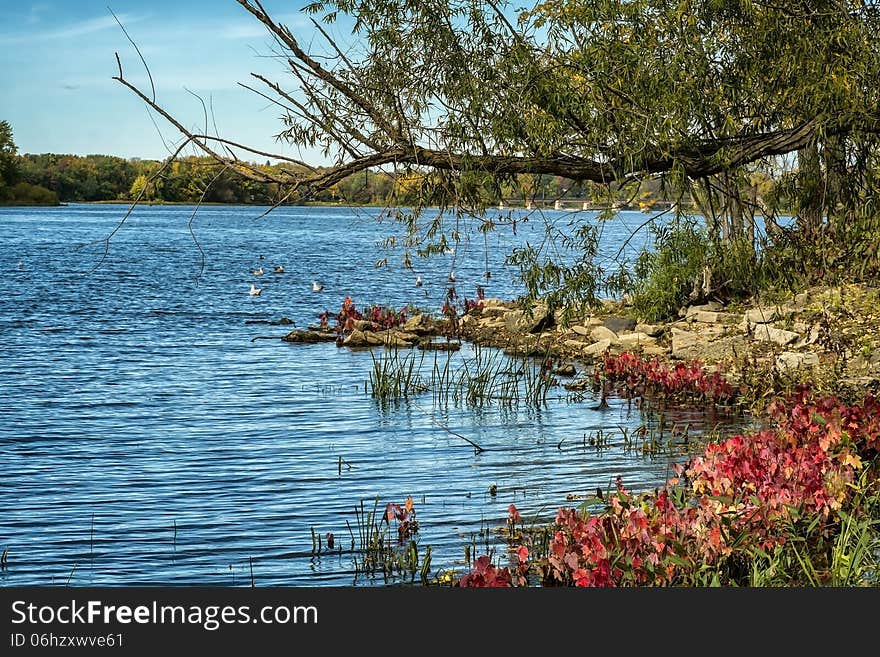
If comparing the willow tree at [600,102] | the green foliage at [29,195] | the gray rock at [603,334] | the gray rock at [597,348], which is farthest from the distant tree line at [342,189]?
the green foliage at [29,195]

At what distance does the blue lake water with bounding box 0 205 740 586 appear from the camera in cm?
1005

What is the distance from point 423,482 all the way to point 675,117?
5.31 meters

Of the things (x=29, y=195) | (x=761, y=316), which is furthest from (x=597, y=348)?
(x=29, y=195)

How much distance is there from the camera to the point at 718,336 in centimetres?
1978

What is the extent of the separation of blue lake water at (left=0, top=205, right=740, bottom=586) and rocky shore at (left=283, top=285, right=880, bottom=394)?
4.37 feet

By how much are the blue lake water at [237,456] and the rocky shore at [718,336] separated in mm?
1333

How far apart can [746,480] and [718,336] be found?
1125cm

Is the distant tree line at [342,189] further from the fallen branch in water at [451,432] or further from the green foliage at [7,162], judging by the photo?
the green foliage at [7,162]

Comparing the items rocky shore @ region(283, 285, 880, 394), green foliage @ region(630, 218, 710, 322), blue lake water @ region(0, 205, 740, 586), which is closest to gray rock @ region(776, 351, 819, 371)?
rocky shore @ region(283, 285, 880, 394)

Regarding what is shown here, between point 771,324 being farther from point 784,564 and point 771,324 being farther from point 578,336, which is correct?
point 784,564

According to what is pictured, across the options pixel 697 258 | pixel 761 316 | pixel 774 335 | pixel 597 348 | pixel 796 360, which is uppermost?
pixel 697 258

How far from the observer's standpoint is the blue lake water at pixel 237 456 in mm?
10055

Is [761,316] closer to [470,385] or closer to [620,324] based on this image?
[620,324]

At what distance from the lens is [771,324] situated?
19141mm
